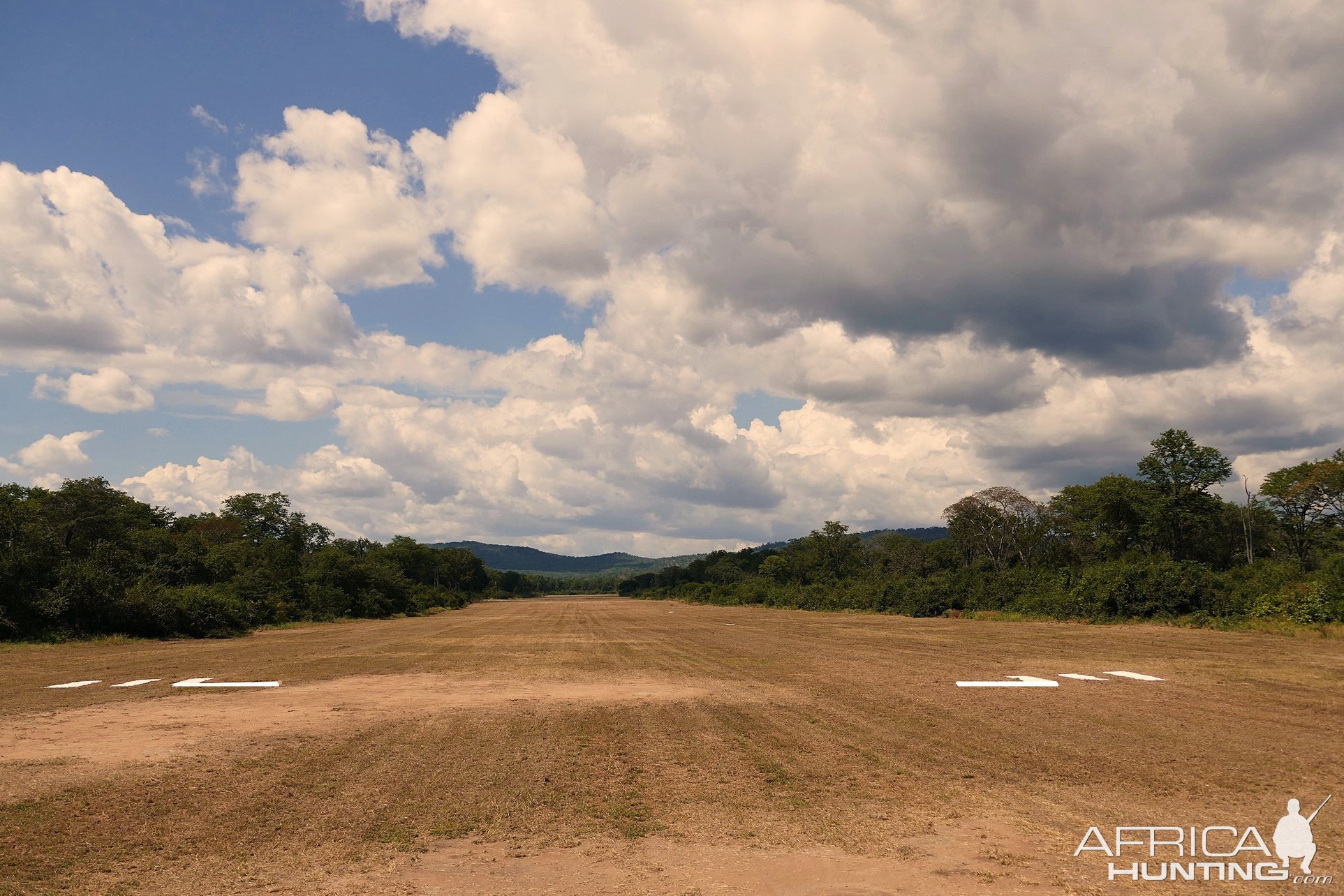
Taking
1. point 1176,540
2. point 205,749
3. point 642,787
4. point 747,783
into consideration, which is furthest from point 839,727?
point 1176,540

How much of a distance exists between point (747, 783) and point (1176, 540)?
2408 inches

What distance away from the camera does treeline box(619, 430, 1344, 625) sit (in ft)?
119

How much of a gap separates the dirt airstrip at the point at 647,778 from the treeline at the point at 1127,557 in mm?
19250

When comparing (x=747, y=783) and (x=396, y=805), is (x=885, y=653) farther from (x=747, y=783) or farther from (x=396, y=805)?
(x=396, y=805)

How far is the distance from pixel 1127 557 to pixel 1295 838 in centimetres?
5656

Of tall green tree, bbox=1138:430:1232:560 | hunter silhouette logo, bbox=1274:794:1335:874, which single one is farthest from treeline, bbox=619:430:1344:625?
hunter silhouette logo, bbox=1274:794:1335:874

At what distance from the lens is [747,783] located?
899 cm

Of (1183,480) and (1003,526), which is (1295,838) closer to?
(1183,480)

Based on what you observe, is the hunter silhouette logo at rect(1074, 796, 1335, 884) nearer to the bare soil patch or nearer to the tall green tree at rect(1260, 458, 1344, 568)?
the bare soil patch

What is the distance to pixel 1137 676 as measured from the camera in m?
18.1

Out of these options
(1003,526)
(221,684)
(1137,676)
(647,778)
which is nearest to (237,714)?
(221,684)

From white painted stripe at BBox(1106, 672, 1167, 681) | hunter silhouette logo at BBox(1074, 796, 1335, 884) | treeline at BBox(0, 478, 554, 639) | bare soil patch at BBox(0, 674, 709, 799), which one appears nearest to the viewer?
hunter silhouette logo at BBox(1074, 796, 1335, 884)

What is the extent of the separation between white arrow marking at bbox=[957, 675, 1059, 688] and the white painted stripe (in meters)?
1.92

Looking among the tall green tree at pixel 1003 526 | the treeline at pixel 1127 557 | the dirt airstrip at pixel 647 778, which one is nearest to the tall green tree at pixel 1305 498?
the treeline at pixel 1127 557
